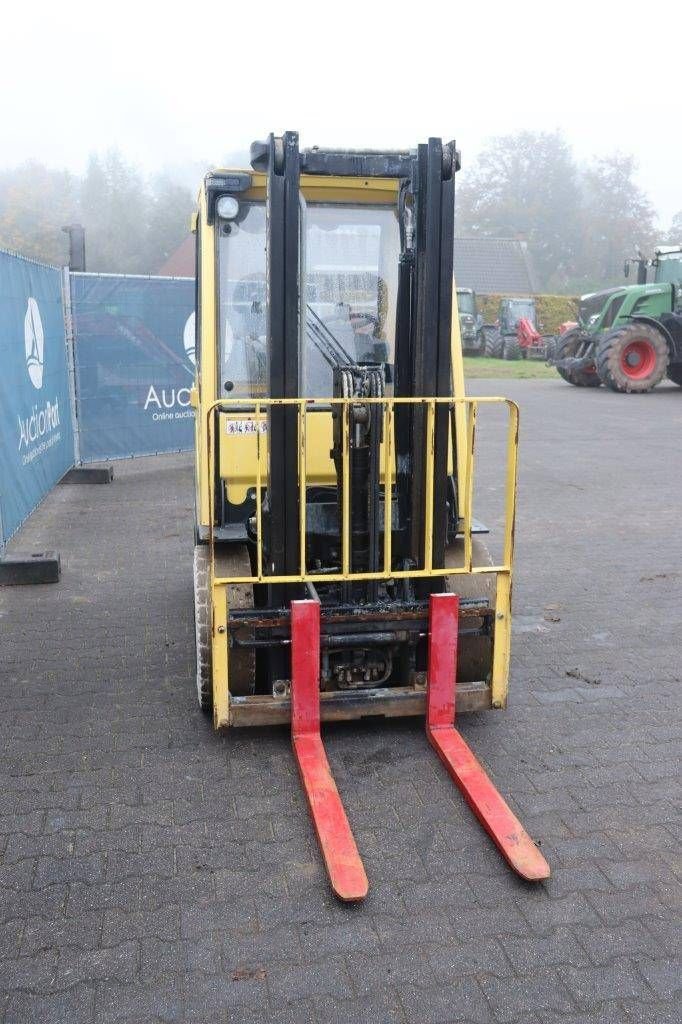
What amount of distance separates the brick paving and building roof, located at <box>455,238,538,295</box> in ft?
170

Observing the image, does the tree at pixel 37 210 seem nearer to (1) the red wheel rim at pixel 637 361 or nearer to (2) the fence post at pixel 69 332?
(1) the red wheel rim at pixel 637 361

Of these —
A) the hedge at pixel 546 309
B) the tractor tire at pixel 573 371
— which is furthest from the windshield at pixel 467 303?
the tractor tire at pixel 573 371

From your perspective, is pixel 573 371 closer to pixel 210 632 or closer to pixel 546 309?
pixel 210 632

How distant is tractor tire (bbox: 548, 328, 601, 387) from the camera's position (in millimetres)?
24203

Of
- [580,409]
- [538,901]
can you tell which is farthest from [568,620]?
[580,409]

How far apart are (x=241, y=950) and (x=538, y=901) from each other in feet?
3.52

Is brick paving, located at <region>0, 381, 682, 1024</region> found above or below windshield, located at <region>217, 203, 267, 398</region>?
below

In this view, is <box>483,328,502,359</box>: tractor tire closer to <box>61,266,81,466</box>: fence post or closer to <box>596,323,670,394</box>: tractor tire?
<box>596,323,670,394</box>: tractor tire

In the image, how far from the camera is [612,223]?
7588 centimetres

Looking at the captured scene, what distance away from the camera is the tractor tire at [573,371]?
24.2 meters

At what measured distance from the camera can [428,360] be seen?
169 inches

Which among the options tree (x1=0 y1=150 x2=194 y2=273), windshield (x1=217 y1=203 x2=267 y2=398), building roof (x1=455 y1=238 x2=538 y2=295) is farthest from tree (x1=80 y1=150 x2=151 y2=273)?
windshield (x1=217 y1=203 x2=267 y2=398)

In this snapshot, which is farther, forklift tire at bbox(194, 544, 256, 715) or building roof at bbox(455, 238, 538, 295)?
building roof at bbox(455, 238, 538, 295)

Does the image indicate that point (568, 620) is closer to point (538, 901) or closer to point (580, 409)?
point (538, 901)
